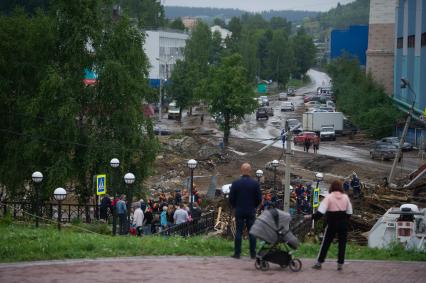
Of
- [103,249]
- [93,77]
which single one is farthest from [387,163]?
[103,249]

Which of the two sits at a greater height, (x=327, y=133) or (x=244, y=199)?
(x=244, y=199)

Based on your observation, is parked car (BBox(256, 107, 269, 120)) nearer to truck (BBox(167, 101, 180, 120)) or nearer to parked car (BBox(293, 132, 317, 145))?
truck (BBox(167, 101, 180, 120))

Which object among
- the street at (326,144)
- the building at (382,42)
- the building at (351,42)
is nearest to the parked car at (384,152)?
the street at (326,144)

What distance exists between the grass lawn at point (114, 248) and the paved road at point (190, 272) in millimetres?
Result: 405

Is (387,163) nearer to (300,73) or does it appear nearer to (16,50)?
(16,50)

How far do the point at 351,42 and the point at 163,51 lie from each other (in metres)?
29.0

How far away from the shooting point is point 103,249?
42.7 feet

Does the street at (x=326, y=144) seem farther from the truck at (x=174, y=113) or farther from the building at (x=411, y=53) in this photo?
the truck at (x=174, y=113)

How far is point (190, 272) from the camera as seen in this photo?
37.9 feet

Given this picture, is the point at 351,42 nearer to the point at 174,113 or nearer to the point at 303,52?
the point at 303,52

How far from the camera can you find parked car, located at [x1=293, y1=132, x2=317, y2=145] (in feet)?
212

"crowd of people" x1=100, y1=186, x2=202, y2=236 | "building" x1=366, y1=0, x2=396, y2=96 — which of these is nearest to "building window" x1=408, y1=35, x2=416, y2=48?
"building" x1=366, y1=0, x2=396, y2=96

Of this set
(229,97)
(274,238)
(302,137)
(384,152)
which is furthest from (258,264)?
(229,97)

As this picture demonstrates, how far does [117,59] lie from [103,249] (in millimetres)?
23324
